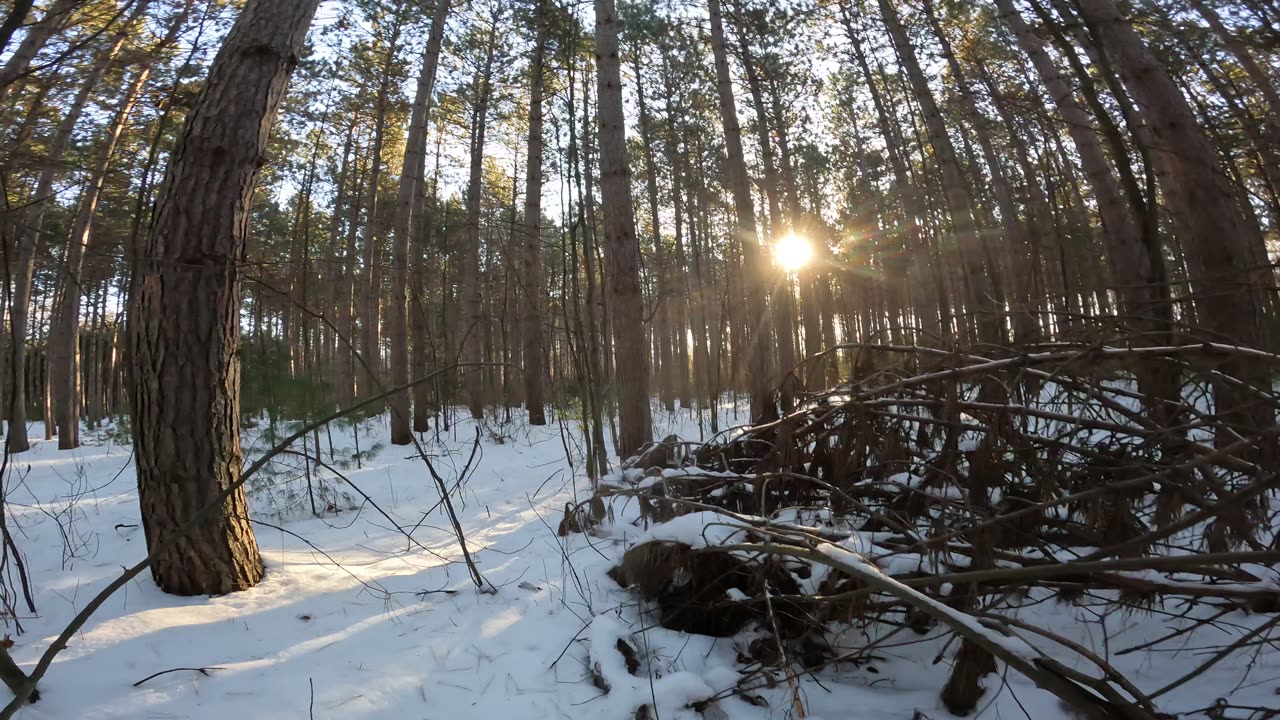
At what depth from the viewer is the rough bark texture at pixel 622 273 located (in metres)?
5.04

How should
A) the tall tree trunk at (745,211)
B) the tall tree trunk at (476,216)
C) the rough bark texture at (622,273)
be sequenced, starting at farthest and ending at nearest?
the tall tree trunk at (476,216) < the tall tree trunk at (745,211) < the rough bark texture at (622,273)

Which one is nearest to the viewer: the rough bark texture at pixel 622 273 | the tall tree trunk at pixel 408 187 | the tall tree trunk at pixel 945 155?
the rough bark texture at pixel 622 273

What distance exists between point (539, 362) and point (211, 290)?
27.2 ft

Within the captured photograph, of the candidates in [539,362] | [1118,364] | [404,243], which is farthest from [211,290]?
[539,362]

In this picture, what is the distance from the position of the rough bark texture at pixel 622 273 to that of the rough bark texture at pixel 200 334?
290 centimetres

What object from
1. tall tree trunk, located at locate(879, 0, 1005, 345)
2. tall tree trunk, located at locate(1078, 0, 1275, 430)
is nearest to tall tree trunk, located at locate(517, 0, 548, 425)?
tall tree trunk, located at locate(879, 0, 1005, 345)

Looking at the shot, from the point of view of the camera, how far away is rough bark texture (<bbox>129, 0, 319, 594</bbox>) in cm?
235

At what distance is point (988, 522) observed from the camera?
1.59m

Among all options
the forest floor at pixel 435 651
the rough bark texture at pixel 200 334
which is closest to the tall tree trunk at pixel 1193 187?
the forest floor at pixel 435 651

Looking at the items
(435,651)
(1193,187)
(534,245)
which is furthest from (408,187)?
(1193,187)

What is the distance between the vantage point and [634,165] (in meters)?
15.6

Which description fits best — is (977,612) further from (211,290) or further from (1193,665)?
(211,290)

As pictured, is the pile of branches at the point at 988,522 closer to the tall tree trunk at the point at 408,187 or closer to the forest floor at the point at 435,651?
the forest floor at the point at 435,651

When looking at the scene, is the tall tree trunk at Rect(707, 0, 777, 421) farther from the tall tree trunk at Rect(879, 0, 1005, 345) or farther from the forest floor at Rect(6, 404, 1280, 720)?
the forest floor at Rect(6, 404, 1280, 720)
